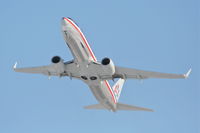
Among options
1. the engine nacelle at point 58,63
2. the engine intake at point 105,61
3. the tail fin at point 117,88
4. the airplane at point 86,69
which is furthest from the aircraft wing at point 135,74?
the tail fin at point 117,88

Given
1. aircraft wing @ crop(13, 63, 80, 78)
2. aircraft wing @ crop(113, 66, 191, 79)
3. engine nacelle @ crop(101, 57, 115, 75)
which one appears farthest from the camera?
aircraft wing @ crop(13, 63, 80, 78)

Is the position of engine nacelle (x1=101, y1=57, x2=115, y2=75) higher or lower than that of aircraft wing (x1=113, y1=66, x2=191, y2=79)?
higher

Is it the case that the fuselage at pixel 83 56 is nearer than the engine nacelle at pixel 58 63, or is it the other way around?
the fuselage at pixel 83 56

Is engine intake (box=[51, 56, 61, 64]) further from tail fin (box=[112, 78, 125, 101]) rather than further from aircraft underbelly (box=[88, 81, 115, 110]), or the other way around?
tail fin (box=[112, 78, 125, 101])

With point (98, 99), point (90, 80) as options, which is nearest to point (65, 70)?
point (90, 80)

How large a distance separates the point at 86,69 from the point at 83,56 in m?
1.79

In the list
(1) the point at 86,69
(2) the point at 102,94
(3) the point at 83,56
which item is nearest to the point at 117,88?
(2) the point at 102,94

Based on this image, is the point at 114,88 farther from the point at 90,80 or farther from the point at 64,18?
the point at 64,18

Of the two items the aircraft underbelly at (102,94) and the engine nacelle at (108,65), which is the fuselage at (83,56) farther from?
the engine nacelle at (108,65)

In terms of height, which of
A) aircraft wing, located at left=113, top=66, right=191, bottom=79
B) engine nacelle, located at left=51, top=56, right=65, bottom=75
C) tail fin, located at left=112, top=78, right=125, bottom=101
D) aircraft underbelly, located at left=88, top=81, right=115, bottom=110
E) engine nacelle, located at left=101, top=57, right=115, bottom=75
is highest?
engine nacelle, located at left=51, top=56, right=65, bottom=75

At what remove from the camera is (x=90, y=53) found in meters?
52.6

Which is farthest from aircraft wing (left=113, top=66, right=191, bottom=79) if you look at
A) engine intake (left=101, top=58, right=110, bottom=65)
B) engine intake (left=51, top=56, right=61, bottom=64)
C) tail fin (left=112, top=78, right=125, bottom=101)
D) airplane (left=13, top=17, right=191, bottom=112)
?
tail fin (left=112, top=78, right=125, bottom=101)

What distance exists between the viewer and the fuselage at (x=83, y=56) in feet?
165

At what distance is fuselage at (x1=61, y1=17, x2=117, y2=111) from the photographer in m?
50.2
